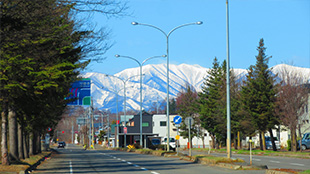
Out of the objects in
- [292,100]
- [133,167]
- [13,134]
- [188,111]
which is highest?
[292,100]

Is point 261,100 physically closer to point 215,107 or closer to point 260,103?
point 260,103

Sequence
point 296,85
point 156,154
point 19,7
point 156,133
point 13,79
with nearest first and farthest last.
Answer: point 19,7 < point 13,79 < point 156,154 < point 296,85 < point 156,133

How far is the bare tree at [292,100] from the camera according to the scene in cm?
4672

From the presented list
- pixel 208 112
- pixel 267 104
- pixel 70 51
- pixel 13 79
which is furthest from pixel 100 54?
pixel 208 112

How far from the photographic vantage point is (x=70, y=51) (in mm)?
22297

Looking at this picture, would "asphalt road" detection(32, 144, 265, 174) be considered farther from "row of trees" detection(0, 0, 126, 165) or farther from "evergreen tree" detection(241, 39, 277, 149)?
"evergreen tree" detection(241, 39, 277, 149)

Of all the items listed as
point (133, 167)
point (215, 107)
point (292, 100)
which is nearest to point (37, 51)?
point (133, 167)

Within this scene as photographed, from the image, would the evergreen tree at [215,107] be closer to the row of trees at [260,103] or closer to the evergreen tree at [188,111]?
the row of trees at [260,103]

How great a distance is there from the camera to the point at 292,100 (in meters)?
47.1

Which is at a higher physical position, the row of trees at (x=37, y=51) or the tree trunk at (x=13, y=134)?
the row of trees at (x=37, y=51)

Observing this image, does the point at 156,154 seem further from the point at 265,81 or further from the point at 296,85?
the point at 265,81

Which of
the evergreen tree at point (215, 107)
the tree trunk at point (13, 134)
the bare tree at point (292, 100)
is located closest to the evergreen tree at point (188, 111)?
the evergreen tree at point (215, 107)

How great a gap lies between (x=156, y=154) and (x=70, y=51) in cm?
2180

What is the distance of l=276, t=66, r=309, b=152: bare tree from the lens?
153 feet
